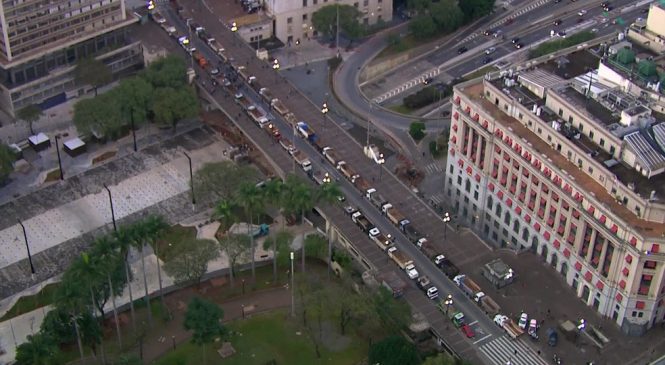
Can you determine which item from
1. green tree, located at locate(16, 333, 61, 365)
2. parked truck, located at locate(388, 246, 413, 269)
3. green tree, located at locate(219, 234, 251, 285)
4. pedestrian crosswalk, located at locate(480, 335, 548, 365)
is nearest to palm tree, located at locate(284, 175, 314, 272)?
green tree, located at locate(219, 234, 251, 285)

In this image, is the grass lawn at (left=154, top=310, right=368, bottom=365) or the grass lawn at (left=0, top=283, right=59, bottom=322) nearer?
the grass lawn at (left=154, top=310, right=368, bottom=365)

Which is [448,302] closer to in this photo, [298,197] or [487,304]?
[487,304]

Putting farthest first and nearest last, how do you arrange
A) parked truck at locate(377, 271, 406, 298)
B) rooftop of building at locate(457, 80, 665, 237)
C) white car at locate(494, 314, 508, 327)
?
parked truck at locate(377, 271, 406, 298) < white car at locate(494, 314, 508, 327) < rooftop of building at locate(457, 80, 665, 237)

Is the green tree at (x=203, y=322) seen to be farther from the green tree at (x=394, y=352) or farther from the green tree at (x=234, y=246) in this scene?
the green tree at (x=394, y=352)

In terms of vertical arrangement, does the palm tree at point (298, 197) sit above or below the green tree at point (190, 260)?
above

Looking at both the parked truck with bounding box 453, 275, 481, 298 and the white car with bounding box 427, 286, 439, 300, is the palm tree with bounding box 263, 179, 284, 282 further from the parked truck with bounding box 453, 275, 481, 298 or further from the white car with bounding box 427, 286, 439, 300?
the parked truck with bounding box 453, 275, 481, 298

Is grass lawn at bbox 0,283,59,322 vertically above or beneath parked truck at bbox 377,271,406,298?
beneath

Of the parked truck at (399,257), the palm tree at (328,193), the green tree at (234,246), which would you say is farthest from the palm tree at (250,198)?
the parked truck at (399,257)
